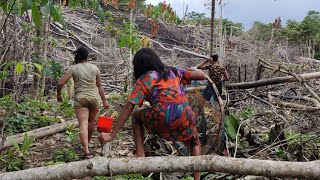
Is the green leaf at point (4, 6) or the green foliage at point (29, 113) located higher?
the green leaf at point (4, 6)

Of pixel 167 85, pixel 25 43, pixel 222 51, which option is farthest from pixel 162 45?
pixel 167 85

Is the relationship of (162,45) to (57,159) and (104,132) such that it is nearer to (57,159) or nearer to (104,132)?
(57,159)

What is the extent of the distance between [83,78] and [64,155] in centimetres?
94

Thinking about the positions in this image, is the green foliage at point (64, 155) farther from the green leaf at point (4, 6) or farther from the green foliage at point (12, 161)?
the green leaf at point (4, 6)

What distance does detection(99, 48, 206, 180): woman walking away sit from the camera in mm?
2861

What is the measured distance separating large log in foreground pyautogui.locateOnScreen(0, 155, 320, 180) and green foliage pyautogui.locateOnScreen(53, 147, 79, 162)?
188cm

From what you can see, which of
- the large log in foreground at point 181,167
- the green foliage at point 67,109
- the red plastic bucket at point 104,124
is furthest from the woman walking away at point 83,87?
the green foliage at point 67,109

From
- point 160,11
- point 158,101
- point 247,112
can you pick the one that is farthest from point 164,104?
point 160,11

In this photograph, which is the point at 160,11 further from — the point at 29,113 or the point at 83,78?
the point at 83,78

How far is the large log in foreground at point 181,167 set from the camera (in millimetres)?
2152

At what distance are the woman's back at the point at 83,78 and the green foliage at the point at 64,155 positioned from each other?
68 cm

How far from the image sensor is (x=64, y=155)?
439 centimetres

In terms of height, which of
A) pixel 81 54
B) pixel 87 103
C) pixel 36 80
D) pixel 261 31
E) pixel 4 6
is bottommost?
pixel 87 103

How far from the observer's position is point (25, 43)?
6305mm
